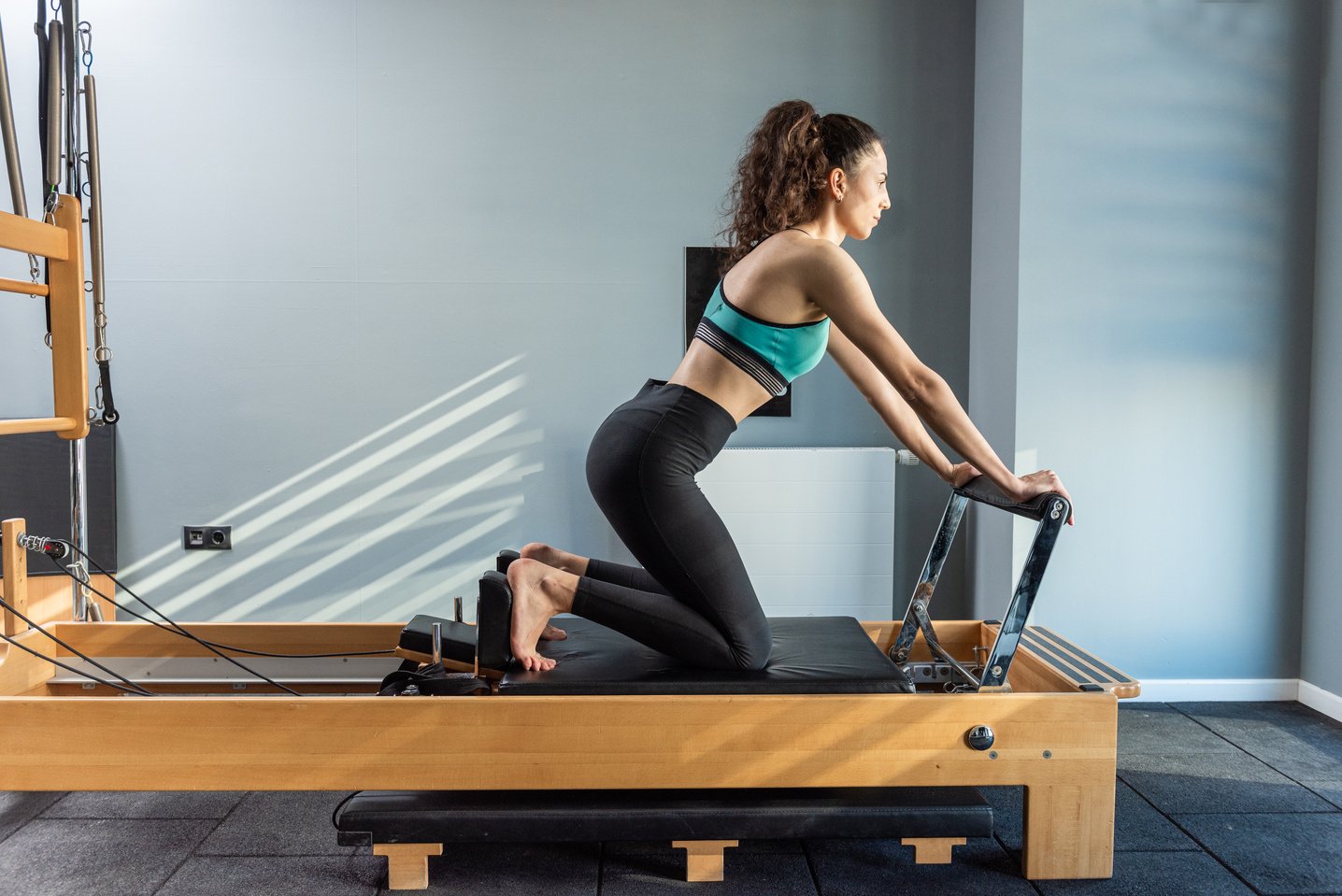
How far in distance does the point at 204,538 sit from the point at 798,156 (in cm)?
265

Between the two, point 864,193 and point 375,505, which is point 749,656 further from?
point 375,505

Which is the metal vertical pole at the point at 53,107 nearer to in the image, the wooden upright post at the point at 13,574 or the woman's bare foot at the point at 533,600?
the wooden upright post at the point at 13,574

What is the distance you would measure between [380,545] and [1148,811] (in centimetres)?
255

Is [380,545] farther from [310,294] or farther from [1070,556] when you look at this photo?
[1070,556]

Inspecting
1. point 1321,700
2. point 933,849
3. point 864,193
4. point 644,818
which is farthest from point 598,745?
point 1321,700

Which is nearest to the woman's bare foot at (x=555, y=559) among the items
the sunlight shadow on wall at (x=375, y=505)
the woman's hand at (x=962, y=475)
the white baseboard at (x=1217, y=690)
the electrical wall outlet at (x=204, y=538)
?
the woman's hand at (x=962, y=475)

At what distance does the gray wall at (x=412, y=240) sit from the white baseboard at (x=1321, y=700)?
6.04 feet

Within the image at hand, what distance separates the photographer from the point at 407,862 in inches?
69.3

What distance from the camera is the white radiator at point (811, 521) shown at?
3.15 m

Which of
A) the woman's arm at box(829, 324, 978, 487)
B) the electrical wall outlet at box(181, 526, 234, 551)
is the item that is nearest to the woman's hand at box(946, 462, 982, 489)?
the woman's arm at box(829, 324, 978, 487)

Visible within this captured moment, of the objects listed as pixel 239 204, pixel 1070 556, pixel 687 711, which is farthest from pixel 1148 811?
pixel 239 204

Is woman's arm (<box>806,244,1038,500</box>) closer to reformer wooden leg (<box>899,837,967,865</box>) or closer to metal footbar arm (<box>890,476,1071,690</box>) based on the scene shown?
metal footbar arm (<box>890,476,1071,690</box>)

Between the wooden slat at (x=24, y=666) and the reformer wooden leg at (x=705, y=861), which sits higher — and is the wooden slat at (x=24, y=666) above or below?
above

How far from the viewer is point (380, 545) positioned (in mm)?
3428
